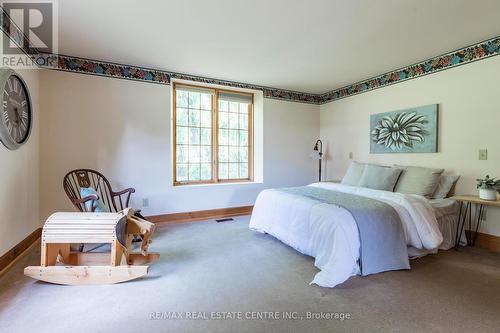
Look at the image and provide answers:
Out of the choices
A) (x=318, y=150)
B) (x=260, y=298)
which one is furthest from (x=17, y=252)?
(x=318, y=150)

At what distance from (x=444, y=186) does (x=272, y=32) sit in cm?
286

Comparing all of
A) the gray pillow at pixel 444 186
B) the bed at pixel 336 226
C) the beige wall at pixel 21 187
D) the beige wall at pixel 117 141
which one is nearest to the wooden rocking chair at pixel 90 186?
the beige wall at pixel 117 141

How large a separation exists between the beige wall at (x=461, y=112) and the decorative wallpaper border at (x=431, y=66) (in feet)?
0.24

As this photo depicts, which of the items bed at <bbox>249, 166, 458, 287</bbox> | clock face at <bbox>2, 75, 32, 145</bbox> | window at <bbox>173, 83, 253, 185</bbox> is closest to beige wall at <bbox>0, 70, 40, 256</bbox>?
clock face at <bbox>2, 75, 32, 145</bbox>

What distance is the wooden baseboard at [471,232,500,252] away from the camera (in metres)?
2.88

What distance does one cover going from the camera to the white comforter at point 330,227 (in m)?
2.10

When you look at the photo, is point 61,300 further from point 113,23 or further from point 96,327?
point 113,23

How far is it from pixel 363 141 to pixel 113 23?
4101 millimetres

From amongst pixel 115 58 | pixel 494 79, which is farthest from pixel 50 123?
pixel 494 79

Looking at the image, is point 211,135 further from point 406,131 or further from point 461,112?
point 461,112

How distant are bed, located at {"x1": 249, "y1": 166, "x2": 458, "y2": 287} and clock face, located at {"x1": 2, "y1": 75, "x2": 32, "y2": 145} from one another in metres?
2.80

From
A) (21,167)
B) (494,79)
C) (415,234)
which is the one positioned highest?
(494,79)

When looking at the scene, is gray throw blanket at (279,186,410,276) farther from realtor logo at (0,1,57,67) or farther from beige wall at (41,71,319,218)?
realtor logo at (0,1,57,67)

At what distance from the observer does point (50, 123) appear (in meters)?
3.33
